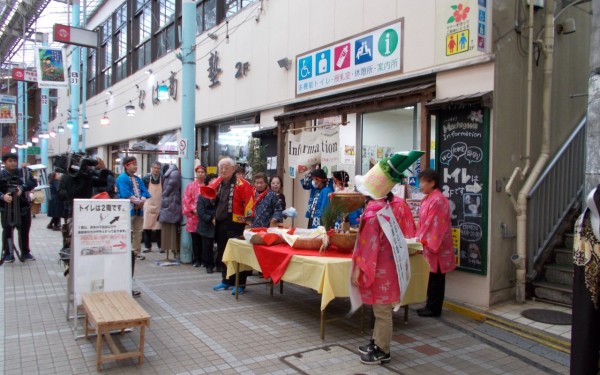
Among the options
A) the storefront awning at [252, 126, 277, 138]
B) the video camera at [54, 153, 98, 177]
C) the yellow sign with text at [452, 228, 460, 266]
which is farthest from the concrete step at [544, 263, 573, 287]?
the video camera at [54, 153, 98, 177]

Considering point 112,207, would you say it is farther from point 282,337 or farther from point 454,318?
point 454,318

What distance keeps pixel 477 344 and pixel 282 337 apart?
215 centimetres

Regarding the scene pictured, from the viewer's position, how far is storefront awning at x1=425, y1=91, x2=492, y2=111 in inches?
229

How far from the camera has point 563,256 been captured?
645 cm

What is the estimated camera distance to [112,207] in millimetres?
5359

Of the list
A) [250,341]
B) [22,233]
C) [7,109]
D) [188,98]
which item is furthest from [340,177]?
[7,109]

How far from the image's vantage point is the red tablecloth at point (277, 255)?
531 cm

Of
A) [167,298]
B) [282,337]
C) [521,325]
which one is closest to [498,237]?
[521,325]

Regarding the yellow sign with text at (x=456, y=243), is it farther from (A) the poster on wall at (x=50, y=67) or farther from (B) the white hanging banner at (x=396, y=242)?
(A) the poster on wall at (x=50, y=67)

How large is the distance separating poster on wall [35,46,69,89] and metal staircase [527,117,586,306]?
18224 mm

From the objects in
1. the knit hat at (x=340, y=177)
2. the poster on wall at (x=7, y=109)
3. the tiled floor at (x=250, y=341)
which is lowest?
the tiled floor at (x=250, y=341)

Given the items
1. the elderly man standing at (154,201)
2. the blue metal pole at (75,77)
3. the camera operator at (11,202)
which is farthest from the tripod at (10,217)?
the blue metal pole at (75,77)

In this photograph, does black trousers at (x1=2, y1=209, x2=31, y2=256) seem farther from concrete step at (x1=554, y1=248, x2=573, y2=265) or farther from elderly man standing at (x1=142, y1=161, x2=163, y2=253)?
concrete step at (x1=554, y1=248, x2=573, y2=265)

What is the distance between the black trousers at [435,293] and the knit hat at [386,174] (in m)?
2.16
